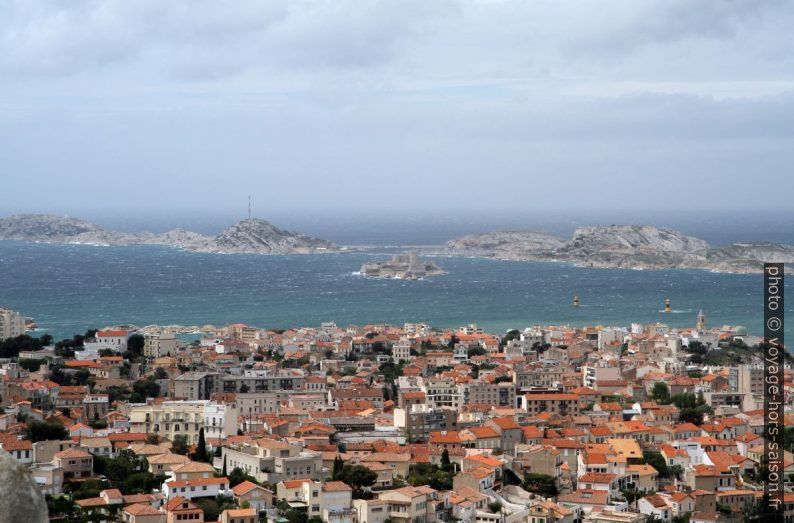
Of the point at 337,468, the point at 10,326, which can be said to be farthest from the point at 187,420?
the point at 10,326

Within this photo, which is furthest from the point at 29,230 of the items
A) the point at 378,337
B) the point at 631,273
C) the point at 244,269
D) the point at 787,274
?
the point at 378,337

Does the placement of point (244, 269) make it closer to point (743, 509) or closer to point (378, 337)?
point (378, 337)

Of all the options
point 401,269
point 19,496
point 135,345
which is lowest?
point 135,345

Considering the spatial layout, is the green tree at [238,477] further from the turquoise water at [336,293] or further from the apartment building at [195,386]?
the turquoise water at [336,293]

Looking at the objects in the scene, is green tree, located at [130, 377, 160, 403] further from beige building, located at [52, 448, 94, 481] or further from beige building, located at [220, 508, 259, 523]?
beige building, located at [220, 508, 259, 523]

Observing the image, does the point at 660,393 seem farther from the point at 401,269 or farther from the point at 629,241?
the point at 629,241

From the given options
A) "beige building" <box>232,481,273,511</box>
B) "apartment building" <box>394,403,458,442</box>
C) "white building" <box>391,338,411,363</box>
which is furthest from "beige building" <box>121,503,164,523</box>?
"white building" <box>391,338,411,363</box>

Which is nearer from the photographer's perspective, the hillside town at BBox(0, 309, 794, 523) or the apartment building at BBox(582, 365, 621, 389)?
the hillside town at BBox(0, 309, 794, 523)
